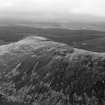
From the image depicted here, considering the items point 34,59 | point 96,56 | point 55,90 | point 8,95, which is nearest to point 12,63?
point 34,59

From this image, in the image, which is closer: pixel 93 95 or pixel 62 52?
pixel 93 95

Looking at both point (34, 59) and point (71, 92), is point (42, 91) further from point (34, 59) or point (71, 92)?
point (34, 59)

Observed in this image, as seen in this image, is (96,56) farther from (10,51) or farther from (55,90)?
(10,51)

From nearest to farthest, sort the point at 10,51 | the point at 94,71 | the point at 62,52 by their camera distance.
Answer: the point at 94,71
the point at 62,52
the point at 10,51

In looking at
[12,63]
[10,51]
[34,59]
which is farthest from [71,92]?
[10,51]

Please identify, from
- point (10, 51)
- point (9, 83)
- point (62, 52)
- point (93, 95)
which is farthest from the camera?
point (10, 51)

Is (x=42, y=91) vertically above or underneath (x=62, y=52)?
underneath
